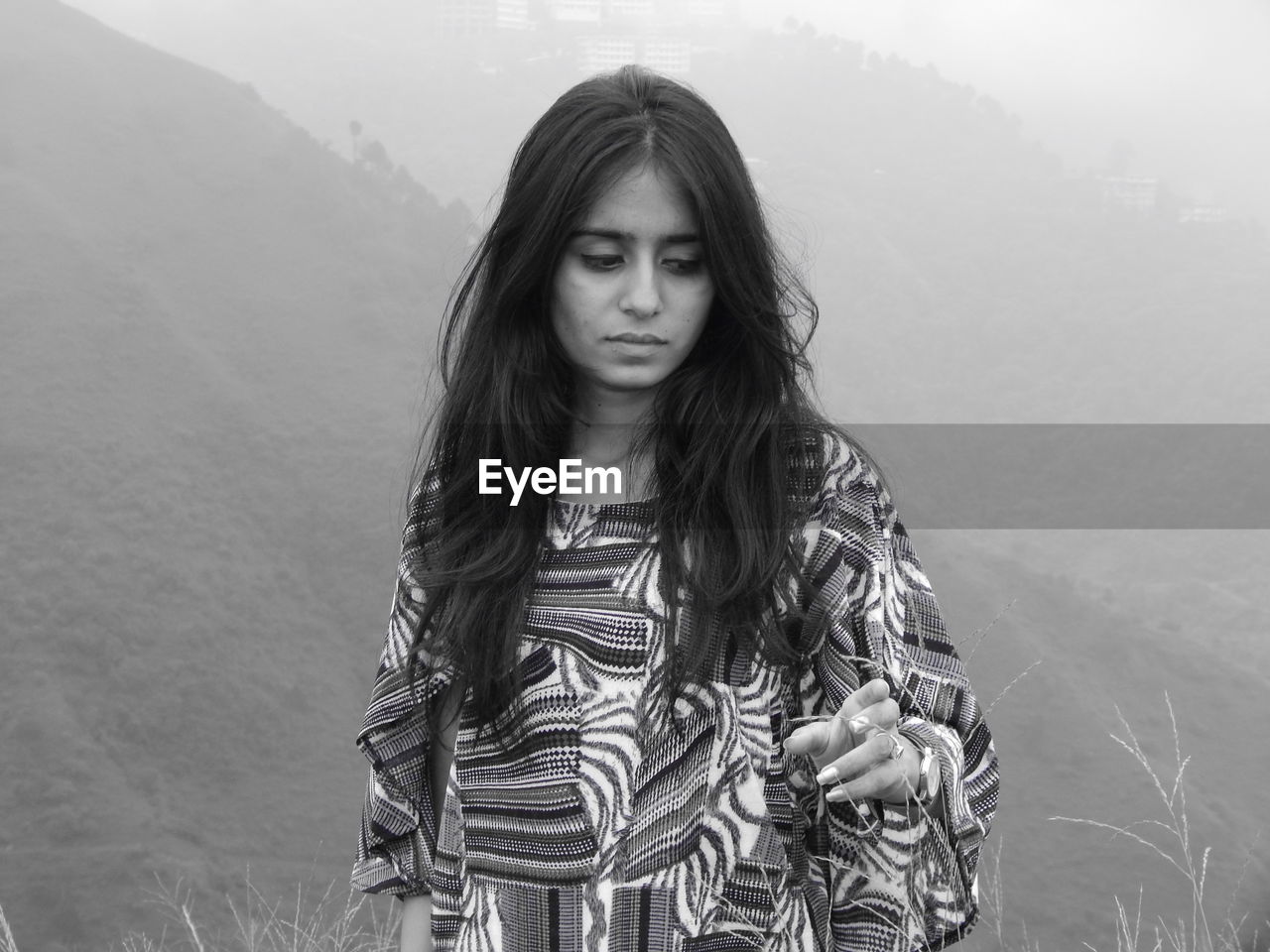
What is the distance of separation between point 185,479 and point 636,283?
49.3ft

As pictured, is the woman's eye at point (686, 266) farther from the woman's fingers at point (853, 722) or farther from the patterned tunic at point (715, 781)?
the woman's fingers at point (853, 722)

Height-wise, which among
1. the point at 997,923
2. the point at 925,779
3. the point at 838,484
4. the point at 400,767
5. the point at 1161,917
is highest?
the point at 838,484

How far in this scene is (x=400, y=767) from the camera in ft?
4.84

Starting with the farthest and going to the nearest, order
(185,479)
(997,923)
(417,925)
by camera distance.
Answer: (185,479)
(997,923)
(417,925)

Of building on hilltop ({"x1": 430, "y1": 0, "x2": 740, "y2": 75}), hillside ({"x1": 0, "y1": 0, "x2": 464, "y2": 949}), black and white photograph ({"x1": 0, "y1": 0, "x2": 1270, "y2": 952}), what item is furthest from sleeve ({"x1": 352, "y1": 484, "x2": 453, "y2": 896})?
building on hilltop ({"x1": 430, "y1": 0, "x2": 740, "y2": 75})

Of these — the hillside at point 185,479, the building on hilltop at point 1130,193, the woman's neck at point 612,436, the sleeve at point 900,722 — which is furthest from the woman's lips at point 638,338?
the building on hilltop at point 1130,193

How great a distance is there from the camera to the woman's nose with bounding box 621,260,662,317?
1265 millimetres

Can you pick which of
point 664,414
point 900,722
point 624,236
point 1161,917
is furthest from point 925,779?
point 1161,917

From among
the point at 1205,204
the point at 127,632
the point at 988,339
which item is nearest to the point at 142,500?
the point at 127,632

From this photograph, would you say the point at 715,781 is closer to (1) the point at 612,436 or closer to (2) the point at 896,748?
(2) the point at 896,748

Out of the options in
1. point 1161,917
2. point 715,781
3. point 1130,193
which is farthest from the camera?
point 1130,193

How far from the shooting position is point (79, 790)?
1026 cm

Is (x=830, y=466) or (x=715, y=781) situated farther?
(x=830, y=466)

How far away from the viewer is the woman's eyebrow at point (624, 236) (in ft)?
4.24
